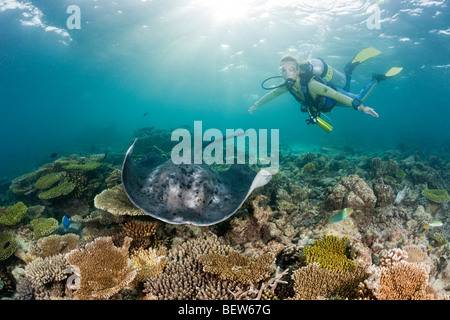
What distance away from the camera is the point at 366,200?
5543 millimetres

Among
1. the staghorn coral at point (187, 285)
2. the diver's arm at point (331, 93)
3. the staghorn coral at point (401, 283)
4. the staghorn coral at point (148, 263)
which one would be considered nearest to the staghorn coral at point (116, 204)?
the staghorn coral at point (148, 263)

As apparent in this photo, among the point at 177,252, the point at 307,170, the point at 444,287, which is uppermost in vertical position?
the point at 177,252

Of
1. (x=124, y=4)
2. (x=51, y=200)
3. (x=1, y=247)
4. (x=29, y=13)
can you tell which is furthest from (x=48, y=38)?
(x=1, y=247)

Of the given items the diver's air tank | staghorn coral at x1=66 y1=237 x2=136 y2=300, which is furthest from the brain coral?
staghorn coral at x1=66 y1=237 x2=136 y2=300

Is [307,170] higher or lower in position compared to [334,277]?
lower

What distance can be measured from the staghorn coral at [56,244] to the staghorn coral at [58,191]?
10.1 feet

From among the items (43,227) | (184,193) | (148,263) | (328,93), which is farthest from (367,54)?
(43,227)

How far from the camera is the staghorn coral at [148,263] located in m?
3.14

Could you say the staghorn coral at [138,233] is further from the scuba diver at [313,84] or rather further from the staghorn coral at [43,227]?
the scuba diver at [313,84]

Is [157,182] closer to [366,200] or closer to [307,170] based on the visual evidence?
[366,200]

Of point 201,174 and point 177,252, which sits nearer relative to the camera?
point 177,252

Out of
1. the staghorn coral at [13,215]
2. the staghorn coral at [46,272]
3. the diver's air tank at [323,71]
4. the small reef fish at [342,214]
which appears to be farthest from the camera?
the diver's air tank at [323,71]
